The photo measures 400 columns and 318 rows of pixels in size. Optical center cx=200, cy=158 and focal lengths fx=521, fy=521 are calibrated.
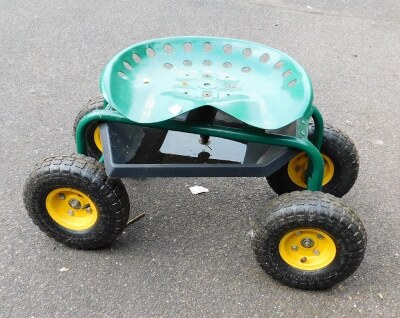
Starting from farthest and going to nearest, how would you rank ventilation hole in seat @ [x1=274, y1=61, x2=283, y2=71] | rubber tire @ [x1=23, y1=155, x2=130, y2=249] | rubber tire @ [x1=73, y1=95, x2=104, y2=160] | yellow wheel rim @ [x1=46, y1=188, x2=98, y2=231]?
rubber tire @ [x1=73, y1=95, x2=104, y2=160], ventilation hole in seat @ [x1=274, y1=61, x2=283, y2=71], yellow wheel rim @ [x1=46, y1=188, x2=98, y2=231], rubber tire @ [x1=23, y1=155, x2=130, y2=249]

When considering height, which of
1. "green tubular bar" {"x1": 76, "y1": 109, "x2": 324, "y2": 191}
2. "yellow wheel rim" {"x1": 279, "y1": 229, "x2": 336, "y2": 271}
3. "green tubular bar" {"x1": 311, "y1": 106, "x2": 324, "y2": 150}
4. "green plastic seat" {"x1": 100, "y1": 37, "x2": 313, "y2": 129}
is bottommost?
"yellow wheel rim" {"x1": 279, "y1": 229, "x2": 336, "y2": 271}

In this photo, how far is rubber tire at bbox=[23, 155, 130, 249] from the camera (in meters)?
2.06

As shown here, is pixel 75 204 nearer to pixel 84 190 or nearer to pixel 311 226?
pixel 84 190

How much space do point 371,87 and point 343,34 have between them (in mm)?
889

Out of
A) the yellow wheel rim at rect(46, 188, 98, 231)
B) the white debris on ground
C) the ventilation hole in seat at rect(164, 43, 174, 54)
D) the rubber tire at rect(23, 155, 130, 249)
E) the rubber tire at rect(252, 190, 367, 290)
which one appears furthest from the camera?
the white debris on ground

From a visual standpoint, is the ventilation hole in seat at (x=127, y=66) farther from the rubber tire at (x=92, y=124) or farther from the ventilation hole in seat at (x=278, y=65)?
the ventilation hole in seat at (x=278, y=65)

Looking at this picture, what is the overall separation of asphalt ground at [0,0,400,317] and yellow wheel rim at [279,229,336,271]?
13 cm

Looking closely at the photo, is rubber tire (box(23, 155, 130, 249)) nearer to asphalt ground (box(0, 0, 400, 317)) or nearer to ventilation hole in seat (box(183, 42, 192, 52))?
asphalt ground (box(0, 0, 400, 317))

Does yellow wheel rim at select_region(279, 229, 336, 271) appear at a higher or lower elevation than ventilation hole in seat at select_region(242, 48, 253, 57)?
lower

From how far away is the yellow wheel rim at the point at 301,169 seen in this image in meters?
2.41

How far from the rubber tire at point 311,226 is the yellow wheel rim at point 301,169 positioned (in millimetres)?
397

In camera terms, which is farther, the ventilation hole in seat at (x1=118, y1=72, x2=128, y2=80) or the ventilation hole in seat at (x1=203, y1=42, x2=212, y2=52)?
the ventilation hole in seat at (x1=203, y1=42, x2=212, y2=52)

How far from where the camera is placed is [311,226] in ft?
6.49

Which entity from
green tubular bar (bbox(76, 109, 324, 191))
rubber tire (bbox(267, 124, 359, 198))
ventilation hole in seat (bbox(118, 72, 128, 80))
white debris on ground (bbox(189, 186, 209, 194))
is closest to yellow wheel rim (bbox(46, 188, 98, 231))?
green tubular bar (bbox(76, 109, 324, 191))
